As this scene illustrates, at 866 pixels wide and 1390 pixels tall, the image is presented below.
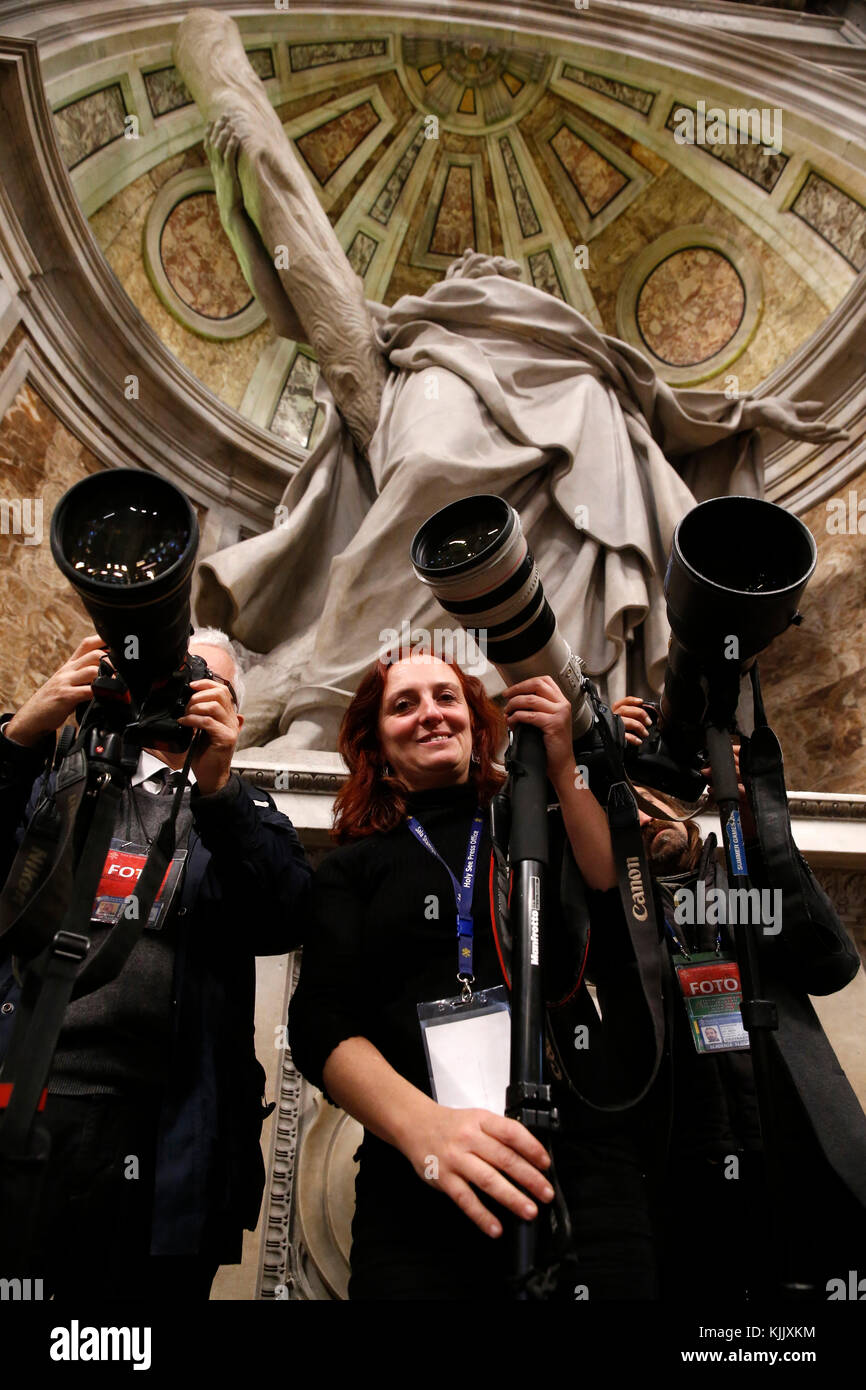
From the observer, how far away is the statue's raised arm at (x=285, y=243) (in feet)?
12.9

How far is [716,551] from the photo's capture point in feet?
3.63

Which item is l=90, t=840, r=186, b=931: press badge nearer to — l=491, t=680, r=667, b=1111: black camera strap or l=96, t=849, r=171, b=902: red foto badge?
l=96, t=849, r=171, b=902: red foto badge

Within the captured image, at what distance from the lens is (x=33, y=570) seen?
157 inches

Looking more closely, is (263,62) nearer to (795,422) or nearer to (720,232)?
(720,232)

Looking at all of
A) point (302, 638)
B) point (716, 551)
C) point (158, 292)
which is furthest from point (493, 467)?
point (158, 292)

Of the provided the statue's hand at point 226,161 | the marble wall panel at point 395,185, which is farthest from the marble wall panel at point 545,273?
the statue's hand at point 226,161

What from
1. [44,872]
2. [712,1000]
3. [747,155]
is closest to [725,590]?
[712,1000]

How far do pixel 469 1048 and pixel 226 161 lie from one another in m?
3.96

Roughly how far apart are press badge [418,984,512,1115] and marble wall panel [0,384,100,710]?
2765 mm

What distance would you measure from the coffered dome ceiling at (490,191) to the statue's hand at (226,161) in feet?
4.34

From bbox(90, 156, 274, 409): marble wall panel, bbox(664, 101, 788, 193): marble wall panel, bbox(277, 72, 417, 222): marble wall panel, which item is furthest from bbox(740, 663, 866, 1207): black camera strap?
bbox(277, 72, 417, 222): marble wall panel

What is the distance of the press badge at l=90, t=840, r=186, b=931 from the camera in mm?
1214
